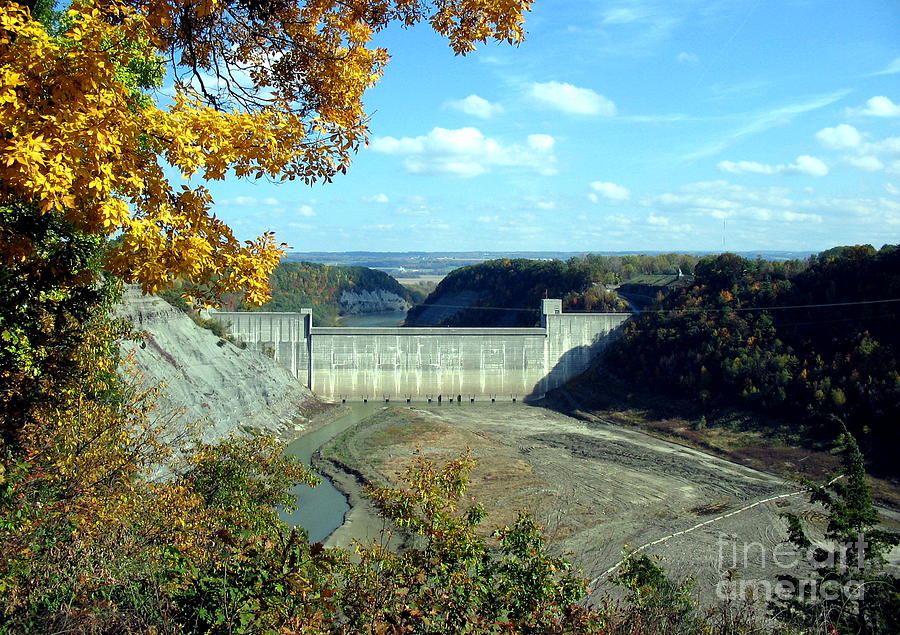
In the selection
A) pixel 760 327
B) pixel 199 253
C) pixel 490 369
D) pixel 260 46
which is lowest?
pixel 490 369

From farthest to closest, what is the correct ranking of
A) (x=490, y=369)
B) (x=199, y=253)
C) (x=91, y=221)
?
(x=490, y=369), (x=199, y=253), (x=91, y=221)

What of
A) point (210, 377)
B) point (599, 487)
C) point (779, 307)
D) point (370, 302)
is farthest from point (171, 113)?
point (370, 302)

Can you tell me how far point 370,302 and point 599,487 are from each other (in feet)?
314

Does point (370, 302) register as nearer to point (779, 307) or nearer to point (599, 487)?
point (779, 307)

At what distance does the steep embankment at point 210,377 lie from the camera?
92.8 ft

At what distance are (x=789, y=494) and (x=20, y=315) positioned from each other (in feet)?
84.0

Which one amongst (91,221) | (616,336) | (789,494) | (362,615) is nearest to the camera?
(91,221)

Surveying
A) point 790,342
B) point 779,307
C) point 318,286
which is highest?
point 318,286

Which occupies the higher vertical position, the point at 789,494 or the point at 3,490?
the point at 3,490

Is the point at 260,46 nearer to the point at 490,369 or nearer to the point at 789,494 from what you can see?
the point at 789,494

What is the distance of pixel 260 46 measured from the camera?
554 cm

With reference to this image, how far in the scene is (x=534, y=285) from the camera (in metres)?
65.9

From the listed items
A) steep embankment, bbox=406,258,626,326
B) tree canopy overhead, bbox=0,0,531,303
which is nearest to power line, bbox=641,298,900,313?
steep embankment, bbox=406,258,626,326

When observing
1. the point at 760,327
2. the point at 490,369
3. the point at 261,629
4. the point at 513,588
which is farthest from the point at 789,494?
the point at 261,629
